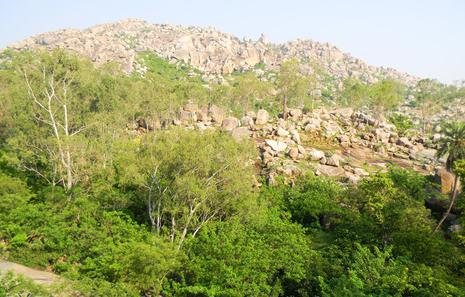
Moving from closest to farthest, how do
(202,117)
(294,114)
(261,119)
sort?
1. (261,119)
2. (294,114)
3. (202,117)

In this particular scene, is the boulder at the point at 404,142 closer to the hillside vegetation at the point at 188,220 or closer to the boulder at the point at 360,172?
the boulder at the point at 360,172

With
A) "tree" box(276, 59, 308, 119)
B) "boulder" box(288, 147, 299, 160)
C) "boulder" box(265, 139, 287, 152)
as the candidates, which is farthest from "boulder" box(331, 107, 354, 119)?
"boulder" box(288, 147, 299, 160)

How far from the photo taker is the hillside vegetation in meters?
22.2

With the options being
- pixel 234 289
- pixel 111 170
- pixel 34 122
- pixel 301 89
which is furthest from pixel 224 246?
pixel 301 89

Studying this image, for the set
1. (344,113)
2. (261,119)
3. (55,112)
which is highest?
(55,112)

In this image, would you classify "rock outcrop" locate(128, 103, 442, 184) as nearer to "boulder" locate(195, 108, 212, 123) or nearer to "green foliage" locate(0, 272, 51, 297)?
"boulder" locate(195, 108, 212, 123)

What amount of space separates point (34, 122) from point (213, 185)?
26.9 m

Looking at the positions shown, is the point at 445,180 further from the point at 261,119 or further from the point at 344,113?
the point at 344,113

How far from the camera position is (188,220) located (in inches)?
1134

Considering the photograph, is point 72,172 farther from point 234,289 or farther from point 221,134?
point 234,289

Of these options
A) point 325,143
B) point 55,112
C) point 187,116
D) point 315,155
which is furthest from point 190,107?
point 55,112

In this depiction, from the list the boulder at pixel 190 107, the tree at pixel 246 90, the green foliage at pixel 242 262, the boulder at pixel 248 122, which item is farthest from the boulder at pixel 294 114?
the green foliage at pixel 242 262

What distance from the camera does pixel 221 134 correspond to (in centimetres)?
3095

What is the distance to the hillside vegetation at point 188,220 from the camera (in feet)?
72.7
